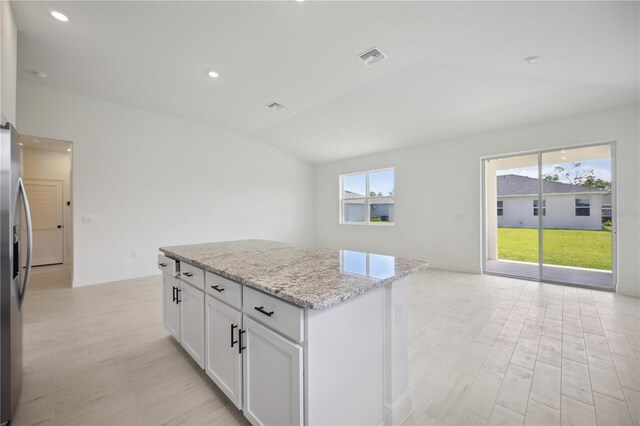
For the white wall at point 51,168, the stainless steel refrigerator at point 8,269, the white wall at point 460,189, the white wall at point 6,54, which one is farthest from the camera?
the white wall at point 51,168

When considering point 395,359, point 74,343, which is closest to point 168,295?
point 74,343

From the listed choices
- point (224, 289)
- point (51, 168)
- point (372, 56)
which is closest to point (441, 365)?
point (224, 289)

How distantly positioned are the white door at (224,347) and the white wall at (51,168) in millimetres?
5979

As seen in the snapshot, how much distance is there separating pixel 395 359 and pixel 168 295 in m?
2.05

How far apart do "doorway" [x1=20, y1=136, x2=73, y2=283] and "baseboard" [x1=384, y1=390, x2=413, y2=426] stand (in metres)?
7.10

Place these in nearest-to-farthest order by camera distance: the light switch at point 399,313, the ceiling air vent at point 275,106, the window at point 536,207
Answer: the light switch at point 399,313, the window at point 536,207, the ceiling air vent at point 275,106

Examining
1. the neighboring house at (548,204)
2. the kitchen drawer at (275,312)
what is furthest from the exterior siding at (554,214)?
the kitchen drawer at (275,312)

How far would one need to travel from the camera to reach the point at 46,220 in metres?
6.02

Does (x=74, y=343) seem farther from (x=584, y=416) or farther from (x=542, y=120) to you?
(x=542, y=120)

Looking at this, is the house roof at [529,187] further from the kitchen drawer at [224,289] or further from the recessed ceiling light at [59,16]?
the recessed ceiling light at [59,16]

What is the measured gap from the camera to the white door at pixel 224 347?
4.82 ft

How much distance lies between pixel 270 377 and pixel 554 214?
5.43 metres

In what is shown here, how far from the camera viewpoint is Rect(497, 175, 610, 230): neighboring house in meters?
4.26

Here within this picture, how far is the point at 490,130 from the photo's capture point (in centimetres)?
491
